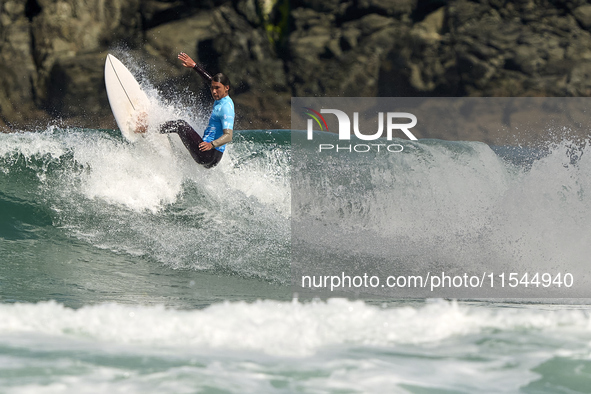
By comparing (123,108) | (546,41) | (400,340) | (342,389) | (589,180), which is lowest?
(342,389)

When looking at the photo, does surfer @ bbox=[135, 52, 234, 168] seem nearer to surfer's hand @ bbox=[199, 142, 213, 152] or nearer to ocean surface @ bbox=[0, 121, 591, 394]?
surfer's hand @ bbox=[199, 142, 213, 152]

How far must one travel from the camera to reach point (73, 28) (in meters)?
15.3

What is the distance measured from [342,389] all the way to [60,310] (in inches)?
76.2

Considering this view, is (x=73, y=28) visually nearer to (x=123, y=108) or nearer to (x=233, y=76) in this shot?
(x=233, y=76)

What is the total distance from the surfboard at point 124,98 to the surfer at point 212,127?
0.14 m

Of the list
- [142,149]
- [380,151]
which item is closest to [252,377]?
[142,149]

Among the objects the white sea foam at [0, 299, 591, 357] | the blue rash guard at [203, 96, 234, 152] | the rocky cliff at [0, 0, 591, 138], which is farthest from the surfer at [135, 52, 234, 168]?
the rocky cliff at [0, 0, 591, 138]

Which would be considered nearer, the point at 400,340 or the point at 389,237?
the point at 400,340

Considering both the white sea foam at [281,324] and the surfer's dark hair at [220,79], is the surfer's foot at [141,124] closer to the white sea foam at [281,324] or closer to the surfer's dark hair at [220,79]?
the surfer's dark hair at [220,79]

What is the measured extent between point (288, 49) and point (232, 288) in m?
12.4

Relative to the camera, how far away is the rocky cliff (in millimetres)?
14977

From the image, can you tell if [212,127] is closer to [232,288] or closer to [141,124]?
[141,124]

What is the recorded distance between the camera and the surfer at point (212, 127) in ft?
18.1

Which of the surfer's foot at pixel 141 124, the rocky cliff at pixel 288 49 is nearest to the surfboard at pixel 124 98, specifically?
the surfer's foot at pixel 141 124
